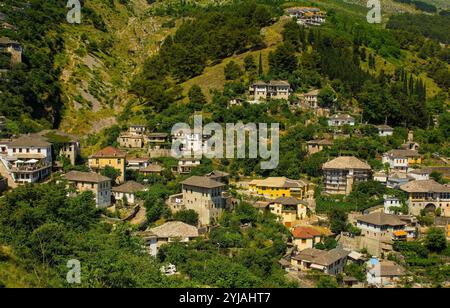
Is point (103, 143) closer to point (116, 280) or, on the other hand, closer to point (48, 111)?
point (48, 111)

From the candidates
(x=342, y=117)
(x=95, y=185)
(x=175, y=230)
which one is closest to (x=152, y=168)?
(x=95, y=185)

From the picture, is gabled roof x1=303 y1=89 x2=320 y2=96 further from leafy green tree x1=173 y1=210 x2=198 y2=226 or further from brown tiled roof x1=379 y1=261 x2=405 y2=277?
brown tiled roof x1=379 y1=261 x2=405 y2=277

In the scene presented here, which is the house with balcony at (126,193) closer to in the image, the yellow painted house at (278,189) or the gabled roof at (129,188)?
the gabled roof at (129,188)

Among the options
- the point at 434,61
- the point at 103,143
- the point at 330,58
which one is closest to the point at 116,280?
the point at 103,143

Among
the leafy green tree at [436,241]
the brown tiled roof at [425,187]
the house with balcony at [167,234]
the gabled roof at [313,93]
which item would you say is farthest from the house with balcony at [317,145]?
the house with balcony at [167,234]

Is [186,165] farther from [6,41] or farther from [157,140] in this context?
[6,41]

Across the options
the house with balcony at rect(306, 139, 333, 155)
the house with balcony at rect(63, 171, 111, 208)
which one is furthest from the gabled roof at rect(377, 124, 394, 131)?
the house with balcony at rect(63, 171, 111, 208)
